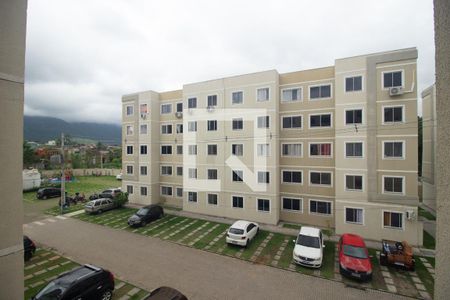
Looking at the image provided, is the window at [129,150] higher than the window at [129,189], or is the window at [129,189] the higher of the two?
the window at [129,150]

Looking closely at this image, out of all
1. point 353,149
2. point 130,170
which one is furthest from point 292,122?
point 130,170

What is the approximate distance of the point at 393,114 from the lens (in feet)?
57.0

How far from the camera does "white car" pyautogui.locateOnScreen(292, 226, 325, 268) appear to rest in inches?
537

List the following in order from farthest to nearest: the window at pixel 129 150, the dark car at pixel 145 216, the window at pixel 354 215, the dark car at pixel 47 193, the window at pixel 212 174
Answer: the dark car at pixel 47 193
the window at pixel 129 150
the window at pixel 212 174
the dark car at pixel 145 216
the window at pixel 354 215

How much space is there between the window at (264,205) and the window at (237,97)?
392 inches

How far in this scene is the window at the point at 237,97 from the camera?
22531 mm

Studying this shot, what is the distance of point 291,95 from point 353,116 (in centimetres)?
588

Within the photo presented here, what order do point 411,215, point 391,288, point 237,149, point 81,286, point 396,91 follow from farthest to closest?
point 237,149 < point 396,91 < point 411,215 < point 391,288 < point 81,286

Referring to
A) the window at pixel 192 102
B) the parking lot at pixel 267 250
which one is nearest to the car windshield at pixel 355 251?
the parking lot at pixel 267 250

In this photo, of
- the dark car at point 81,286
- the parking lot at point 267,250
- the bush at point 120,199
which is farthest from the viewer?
the bush at point 120,199

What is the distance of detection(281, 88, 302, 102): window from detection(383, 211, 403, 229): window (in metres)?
12.1

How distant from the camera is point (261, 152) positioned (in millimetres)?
21516

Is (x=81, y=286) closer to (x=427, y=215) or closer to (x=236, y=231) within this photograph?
(x=236, y=231)

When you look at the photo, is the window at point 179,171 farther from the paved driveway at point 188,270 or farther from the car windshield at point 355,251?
the car windshield at point 355,251
